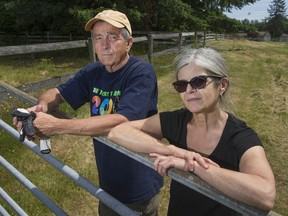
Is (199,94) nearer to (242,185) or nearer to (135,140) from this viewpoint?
(135,140)

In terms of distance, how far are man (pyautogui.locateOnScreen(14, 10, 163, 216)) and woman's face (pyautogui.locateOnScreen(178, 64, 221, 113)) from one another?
44cm

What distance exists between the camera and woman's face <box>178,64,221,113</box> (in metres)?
1.82

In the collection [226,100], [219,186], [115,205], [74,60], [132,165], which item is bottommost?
[74,60]

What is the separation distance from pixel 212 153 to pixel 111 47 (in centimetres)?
108

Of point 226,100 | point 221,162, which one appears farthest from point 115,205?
point 226,100

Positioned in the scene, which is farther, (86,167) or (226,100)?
(86,167)

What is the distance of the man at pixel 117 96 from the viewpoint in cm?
222

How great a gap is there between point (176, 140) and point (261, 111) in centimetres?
682

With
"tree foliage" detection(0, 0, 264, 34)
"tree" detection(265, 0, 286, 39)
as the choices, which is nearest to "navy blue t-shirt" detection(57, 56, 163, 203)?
"tree foliage" detection(0, 0, 264, 34)

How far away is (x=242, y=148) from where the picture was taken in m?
1.63

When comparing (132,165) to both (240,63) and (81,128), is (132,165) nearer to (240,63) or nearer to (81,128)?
(81,128)

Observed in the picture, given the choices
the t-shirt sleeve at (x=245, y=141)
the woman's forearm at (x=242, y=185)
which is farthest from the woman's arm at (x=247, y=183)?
the t-shirt sleeve at (x=245, y=141)

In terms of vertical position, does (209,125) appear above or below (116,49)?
below

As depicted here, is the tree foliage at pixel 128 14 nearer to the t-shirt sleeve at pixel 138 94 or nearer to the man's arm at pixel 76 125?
the t-shirt sleeve at pixel 138 94
